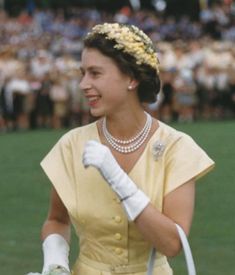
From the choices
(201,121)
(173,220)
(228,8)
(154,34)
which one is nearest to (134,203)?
(173,220)

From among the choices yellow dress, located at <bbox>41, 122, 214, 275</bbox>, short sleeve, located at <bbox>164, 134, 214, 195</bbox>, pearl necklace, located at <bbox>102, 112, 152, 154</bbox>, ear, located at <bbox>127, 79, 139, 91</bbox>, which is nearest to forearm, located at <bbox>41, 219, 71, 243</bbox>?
yellow dress, located at <bbox>41, 122, 214, 275</bbox>

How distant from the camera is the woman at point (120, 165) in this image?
406 centimetres

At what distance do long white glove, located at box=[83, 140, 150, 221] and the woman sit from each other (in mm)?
32

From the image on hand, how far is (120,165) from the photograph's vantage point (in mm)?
4160

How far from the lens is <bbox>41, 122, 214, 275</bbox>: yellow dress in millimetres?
4086

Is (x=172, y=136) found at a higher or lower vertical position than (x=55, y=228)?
higher

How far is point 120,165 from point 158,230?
37 centimetres

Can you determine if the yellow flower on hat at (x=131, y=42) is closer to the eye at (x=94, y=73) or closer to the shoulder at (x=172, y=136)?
the eye at (x=94, y=73)

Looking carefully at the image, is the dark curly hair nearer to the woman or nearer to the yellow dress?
the woman

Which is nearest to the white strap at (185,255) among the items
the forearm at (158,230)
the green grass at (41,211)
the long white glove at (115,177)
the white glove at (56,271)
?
the forearm at (158,230)

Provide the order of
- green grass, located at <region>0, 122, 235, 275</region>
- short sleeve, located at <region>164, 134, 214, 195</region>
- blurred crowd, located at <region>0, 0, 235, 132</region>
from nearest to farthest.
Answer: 1. short sleeve, located at <region>164, 134, 214, 195</region>
2. green grass, located at <region>0, 122, 235, 275</region>
3. blurred crowd, located at <region>0, 0, 235, 132</region>

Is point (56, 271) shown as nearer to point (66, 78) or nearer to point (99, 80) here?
point (99, 80)

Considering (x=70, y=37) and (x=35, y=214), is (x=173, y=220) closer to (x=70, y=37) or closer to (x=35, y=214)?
(x=35, y=214)

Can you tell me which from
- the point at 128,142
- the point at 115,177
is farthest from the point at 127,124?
the point at 115,177
